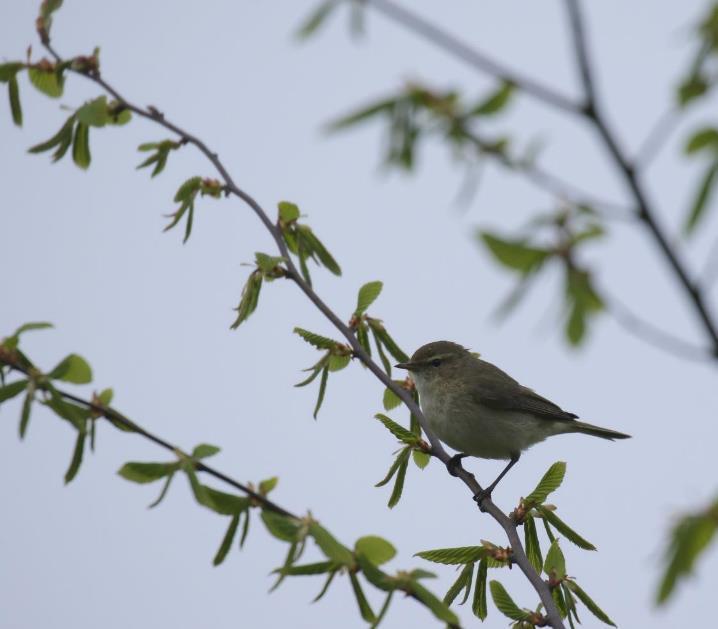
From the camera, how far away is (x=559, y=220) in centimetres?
160

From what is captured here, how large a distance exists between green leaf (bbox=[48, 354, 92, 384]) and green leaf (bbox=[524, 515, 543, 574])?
206 cm

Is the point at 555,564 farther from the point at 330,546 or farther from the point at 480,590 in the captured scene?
the point at 330,546

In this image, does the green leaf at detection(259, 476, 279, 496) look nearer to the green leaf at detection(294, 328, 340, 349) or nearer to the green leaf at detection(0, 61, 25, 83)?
the green leaf at detection(294, 328, 340, 349)

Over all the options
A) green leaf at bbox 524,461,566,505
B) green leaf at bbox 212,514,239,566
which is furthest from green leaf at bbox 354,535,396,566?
green leaf at bbox 524,461,566,505

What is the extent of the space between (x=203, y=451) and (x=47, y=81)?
5.91ft

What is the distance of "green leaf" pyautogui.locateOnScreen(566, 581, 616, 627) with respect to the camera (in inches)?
134

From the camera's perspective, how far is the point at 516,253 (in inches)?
59.4

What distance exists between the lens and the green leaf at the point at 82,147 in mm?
3689

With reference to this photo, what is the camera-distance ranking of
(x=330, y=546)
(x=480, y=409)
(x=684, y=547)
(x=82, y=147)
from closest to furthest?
1. (x=684, y=547)
2. (x=330, y=546)
3. (x=82, y=147)
4. (x=480, y=409)

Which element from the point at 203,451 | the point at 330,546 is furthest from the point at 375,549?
the point at 203,451

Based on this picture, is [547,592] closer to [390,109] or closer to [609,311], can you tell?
[609,311]

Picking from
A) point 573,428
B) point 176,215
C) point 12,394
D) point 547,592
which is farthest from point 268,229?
point 573,428

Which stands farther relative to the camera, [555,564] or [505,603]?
[555,564]

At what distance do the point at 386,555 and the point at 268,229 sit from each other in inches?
69.1
